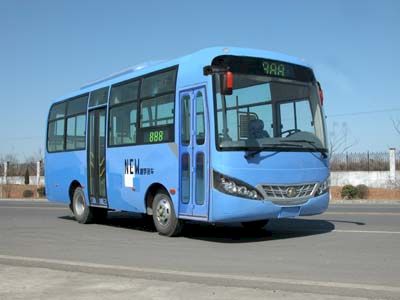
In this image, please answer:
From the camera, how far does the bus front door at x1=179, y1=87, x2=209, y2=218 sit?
10.9 metres

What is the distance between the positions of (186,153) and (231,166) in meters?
1.27

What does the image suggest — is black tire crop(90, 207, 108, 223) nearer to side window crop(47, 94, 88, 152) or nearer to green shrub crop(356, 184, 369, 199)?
side window crop(47, 94, 88, 152)

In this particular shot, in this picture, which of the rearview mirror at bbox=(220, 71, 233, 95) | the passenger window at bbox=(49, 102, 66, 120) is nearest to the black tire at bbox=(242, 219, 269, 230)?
the rearview mirror at bbox=(220, 71, 233, 95)

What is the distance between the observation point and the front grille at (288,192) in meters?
10.8

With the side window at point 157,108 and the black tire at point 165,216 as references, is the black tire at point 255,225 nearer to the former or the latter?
the black tire at point 165,216

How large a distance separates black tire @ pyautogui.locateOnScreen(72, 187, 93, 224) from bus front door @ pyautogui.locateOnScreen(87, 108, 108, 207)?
0.47m

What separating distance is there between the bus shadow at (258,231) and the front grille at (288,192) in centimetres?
106

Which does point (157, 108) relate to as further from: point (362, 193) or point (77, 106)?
point (362, 193)

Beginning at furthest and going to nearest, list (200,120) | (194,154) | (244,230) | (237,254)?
(244,230) → (194,154) → (200,120) → (237,254)

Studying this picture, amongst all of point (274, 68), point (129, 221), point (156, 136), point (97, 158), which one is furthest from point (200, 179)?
point (129, 221)

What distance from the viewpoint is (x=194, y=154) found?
36.6 ft

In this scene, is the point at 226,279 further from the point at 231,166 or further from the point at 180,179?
the point at 180,179

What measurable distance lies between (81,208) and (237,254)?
7322mm

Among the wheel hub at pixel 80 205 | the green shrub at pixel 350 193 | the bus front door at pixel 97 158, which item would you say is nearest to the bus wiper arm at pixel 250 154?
the bus front door at pixel 97 158
